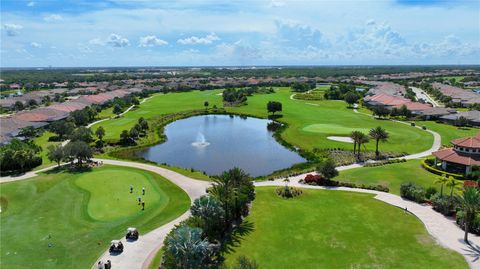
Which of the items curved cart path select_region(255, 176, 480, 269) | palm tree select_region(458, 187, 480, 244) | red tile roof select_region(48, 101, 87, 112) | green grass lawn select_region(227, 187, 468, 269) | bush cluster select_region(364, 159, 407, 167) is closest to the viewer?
green grass lawn select_region(227, 187, 468, 269)

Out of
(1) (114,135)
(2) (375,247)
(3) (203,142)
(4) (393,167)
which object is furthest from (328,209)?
(1) (114,135)

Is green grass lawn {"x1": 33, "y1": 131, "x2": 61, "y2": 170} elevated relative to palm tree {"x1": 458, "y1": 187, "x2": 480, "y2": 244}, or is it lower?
lower

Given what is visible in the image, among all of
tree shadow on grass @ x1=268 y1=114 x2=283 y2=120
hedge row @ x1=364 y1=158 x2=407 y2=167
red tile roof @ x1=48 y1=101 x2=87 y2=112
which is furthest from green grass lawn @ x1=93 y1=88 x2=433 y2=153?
red tile roof @ x1=48 y1=101 x2=87 y2=112

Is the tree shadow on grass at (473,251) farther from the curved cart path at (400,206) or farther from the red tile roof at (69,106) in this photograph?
the red tile roof at (69,106)

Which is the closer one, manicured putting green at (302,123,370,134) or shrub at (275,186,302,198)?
shrub at (275,186,302,198)

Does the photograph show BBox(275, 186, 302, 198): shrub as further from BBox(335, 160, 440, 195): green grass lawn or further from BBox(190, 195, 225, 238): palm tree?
BBox(190, 195, 225, 238): palm tree

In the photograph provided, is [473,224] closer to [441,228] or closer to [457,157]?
[441,228]

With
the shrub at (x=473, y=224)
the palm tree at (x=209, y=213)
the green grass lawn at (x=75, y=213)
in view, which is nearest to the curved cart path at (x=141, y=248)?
the green grass lawn at (x=75, y=213)

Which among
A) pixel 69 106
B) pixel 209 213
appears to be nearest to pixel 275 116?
pixel 69 106
